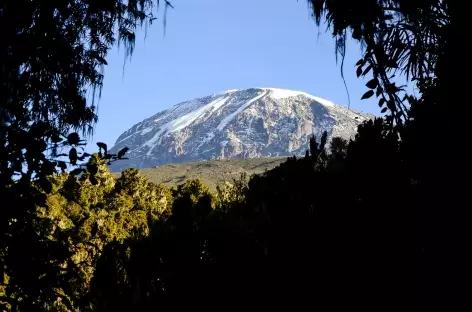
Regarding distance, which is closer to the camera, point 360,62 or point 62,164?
point 62,164

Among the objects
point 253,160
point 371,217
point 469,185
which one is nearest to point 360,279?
point 371,217

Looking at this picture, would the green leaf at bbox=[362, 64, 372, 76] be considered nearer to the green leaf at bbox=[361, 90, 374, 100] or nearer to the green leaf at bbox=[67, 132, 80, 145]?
the green leaf at bbox=[361, 90, 374, 100]

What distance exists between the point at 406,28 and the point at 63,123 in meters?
2.34

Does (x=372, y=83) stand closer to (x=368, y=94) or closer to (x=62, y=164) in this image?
(x=368, y=94)

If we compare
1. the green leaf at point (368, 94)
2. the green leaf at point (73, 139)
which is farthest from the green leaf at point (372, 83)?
the green leaf at point (73, 139)

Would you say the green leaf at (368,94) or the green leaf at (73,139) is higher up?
the green leaf at (368,94)

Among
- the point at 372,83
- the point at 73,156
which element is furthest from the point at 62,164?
the point at 372,83

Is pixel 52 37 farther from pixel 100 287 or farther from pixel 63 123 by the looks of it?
pixel 100 287

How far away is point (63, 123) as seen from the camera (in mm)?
3131

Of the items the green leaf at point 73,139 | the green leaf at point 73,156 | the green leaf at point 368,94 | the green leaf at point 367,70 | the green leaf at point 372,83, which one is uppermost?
the green leaf at point 367,70

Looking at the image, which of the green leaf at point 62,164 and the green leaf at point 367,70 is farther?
the green leaf at point 367,70

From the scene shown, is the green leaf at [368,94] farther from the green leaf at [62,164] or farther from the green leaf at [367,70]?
the green leaf at [62,164]

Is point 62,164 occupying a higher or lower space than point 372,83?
lower

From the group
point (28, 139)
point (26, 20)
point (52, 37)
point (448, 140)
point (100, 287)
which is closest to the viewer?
point (28, 139)
